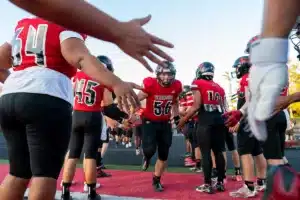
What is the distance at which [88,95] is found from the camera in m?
4.91

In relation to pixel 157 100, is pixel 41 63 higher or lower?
lower

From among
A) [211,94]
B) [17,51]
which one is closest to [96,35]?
[17,51]

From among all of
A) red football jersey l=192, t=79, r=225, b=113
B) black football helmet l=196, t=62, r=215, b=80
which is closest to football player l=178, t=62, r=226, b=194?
red football jersey l=192, t=79, r=225, b=113

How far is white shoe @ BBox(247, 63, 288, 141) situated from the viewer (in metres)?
1.21

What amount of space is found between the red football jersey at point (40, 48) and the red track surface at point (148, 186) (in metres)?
3.19

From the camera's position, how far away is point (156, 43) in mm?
1344

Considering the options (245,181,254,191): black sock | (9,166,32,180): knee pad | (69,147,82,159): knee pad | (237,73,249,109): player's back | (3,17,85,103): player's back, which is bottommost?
(245,181,254,191): black sock

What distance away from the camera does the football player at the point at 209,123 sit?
5527 millimetres

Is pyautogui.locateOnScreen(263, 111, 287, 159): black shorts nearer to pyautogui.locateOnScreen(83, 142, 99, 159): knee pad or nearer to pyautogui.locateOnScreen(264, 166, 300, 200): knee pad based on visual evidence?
pyautogui.locateOnScreen(83, 142, 99, 159): knee pad

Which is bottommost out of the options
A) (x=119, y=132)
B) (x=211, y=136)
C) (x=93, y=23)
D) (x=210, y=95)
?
(x=211, y=136)

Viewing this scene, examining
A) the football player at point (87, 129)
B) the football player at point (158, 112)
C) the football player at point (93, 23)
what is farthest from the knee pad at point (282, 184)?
the football player at point (158, 112)

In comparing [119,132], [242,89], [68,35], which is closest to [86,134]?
[242,89]

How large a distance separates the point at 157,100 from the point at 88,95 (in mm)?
1410

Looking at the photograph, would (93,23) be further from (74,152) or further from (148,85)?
(148,85)
